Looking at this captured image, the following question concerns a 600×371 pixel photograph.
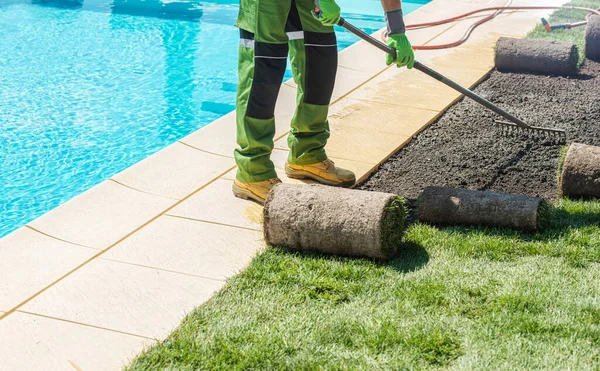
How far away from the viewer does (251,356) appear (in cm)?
287

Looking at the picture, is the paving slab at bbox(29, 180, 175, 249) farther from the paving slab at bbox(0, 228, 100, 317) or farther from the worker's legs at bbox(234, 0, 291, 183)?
the worker's legs at bbox(234, 0, 291, 183)

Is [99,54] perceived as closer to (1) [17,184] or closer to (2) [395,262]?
(1) [17,184]

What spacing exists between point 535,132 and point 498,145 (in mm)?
330

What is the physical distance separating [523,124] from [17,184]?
3.44m

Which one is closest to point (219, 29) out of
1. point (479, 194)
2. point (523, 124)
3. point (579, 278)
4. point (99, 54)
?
point (99, 54)

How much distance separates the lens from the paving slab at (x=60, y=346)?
293cm

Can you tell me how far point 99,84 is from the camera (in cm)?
747

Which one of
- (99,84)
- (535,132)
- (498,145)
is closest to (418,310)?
(498,145)

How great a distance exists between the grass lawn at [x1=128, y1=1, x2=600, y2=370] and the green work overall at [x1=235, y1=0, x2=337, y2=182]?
A: 32.7 inches

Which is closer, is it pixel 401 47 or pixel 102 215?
pixel 102 215

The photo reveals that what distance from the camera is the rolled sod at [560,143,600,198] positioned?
13.6 feet

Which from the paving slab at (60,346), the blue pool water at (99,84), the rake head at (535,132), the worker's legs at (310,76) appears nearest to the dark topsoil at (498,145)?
the rake head at (535,132)

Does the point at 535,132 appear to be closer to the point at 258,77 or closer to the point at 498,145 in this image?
the point at 498,145

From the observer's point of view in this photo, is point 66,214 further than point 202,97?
No
